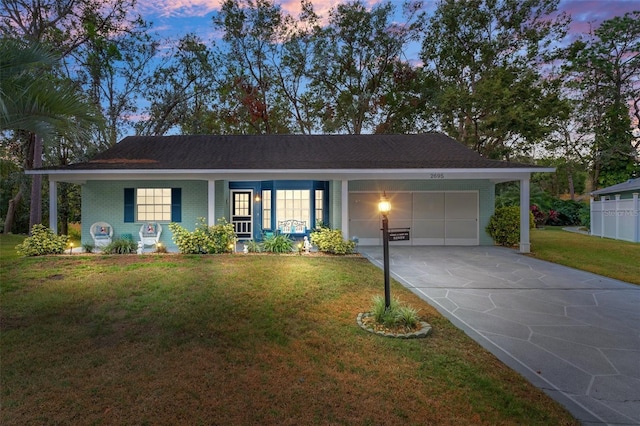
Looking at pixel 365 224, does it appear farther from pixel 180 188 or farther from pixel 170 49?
pixel 170 49

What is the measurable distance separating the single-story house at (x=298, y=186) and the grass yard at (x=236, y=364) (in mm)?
4665

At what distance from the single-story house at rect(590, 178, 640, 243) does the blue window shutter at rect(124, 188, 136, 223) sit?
19281 mm

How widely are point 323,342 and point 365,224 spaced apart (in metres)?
8.50

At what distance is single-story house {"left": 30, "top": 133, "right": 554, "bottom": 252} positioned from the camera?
993cm

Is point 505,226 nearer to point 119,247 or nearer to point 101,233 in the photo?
point 119,247

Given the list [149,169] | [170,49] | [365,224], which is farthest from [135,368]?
[170,49]

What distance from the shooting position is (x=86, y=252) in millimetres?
10156

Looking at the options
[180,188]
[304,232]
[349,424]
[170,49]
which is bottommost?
[349,424]

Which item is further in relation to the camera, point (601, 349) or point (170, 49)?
point (170, 49)

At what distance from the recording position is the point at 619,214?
47.9 ft

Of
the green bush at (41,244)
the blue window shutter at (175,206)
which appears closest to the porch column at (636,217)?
the blue window shutter at (175,206)

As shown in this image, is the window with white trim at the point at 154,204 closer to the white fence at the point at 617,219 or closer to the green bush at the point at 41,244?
the green bush at the point at 41,244

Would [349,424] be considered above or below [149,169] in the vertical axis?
below

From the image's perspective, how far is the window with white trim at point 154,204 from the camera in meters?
11.3
